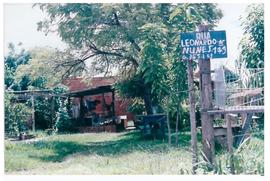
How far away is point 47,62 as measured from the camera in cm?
1316

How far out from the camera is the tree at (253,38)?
10.1 meters

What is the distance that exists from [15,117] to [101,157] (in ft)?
16.8

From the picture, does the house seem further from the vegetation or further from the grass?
the grass

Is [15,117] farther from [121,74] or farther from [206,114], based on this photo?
[206,114]

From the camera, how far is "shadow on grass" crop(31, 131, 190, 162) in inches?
380

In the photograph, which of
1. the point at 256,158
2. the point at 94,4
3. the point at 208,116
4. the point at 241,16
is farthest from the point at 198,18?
the point at 256,158

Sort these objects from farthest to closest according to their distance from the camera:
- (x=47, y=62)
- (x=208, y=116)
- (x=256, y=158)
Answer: (x=47, y=62) < (x=208, y=116) < (x=256, y=158)

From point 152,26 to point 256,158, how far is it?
5.63 m

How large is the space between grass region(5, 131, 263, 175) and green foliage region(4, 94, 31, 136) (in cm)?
168

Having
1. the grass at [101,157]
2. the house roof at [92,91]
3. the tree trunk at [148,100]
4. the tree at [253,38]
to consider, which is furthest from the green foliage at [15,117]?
the tree at [253,38]

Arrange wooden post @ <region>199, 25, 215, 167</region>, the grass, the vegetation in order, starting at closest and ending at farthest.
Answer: wooden post @ <region>199, 25, 215, 167</region>
the grass
the vegetation

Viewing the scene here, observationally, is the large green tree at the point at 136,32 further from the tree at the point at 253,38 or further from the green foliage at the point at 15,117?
the green foliage at the point at 15,117

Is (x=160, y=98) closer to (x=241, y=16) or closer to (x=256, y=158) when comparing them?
(x=241, y=16)

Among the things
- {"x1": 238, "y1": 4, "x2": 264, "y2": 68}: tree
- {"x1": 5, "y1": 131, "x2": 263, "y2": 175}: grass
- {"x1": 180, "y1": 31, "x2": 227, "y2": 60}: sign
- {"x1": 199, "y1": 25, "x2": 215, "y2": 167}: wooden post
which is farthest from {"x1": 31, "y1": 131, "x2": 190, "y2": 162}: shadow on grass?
{"x1": 180, "y1": 31, "x2": 227, "y2": 60}: sign
